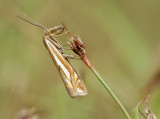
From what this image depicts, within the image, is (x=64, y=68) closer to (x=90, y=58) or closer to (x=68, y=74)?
(x=68, y=74)

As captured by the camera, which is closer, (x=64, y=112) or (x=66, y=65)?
(x=66, y=65)

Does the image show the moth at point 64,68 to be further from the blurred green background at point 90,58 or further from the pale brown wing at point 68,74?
the blurred green background at point 90,58

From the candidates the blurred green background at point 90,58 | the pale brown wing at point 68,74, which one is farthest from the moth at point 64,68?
the blurred green background at point 90,58

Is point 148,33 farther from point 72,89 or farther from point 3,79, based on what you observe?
point 72,89

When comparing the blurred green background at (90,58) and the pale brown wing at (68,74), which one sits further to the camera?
the blurred green background at (90,58)

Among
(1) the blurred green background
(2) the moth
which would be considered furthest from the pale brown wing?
(1) the blurred green background

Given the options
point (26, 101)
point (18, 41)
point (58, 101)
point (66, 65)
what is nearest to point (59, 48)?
point (66, 65)
